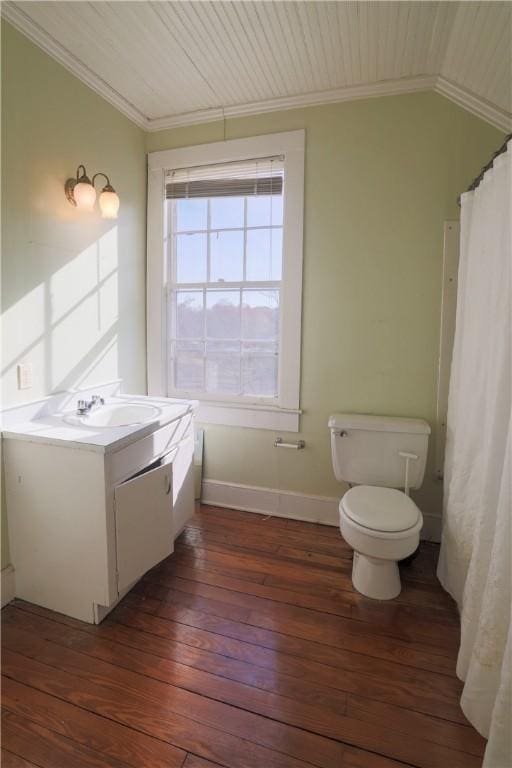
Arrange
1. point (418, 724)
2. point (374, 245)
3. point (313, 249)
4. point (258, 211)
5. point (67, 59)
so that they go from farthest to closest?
point (258, 211) < point (313, 249) < point (374, 245) < point (67, 59) < point (418, 724)

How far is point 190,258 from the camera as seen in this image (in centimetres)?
270

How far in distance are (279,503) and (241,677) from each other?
4.10 ft

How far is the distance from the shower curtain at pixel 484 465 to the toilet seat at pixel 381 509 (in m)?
0.21

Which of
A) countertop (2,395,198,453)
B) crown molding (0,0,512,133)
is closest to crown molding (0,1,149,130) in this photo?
crown molding (0,0,512,133)

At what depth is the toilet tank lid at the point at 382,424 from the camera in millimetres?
2152

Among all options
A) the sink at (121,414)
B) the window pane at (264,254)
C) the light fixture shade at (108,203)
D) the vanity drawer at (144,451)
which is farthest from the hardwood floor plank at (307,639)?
the light fixture shade at (108,203)

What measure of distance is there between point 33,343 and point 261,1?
5.84ft

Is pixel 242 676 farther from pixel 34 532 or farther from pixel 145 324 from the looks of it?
pixel 145 324

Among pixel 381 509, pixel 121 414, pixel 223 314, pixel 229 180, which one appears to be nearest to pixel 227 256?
pixel 223 314

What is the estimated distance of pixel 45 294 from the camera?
6.42 feet

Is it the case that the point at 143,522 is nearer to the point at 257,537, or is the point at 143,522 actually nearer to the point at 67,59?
the point at 257,537

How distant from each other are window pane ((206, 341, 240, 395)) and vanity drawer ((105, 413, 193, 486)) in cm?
53

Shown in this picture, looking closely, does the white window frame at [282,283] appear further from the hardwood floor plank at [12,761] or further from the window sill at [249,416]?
the hardwood floor plank at [12,761]

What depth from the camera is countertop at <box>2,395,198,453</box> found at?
5.25 feet
